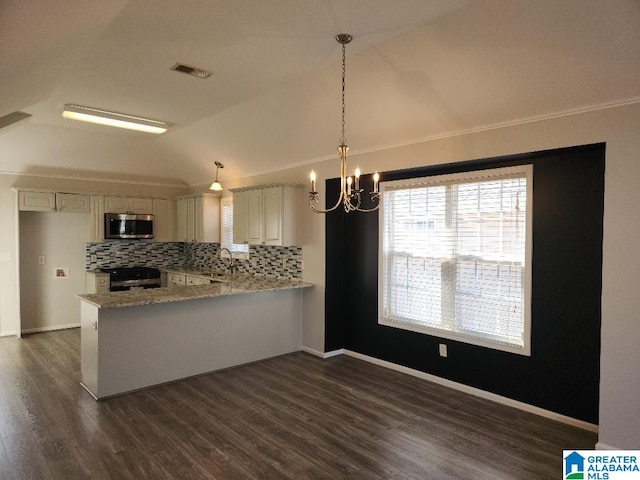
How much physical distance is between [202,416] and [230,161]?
3646 mm

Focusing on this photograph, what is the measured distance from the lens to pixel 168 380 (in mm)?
4328

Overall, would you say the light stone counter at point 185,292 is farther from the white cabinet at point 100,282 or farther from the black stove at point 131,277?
the white cabinet at point 100,282

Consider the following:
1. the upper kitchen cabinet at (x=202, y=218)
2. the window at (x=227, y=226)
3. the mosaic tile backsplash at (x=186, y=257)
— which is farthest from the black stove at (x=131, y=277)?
the window at (x=227, y=226)

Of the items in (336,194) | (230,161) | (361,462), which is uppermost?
(230,161)

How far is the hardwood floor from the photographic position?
110 inches

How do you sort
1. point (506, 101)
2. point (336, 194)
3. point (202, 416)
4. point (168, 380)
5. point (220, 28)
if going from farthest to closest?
1. point (336, 194)
2. point (168, 380)
3. point (202, 416)
4. point (506, 101)
5. point (220, 28)

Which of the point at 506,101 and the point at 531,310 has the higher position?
the point at 506,101

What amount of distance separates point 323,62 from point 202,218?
399cm

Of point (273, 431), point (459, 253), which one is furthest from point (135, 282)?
point (459, 253)

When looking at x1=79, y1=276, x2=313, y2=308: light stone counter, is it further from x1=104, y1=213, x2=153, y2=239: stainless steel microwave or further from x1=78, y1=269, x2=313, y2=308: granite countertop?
x1=104, y1=213, x2=153, y2=239: stainless steel microwave

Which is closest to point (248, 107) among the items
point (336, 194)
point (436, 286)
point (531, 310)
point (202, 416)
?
point (336, 194)

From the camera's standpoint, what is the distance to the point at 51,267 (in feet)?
21.7

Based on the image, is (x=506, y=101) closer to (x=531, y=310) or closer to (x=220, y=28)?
(x=531, y=310)

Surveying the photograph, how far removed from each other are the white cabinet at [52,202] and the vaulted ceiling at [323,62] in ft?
4.56
